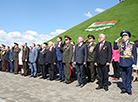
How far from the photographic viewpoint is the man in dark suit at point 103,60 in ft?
19.7

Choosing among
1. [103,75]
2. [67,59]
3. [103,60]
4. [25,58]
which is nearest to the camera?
[103,60]

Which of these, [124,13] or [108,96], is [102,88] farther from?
[124,13]

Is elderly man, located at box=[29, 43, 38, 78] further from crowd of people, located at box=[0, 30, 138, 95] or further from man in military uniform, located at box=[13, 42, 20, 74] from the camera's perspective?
man in military uniform, located at box=[13, 42, 20, 74]

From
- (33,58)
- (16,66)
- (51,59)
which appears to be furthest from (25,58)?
(51,59)

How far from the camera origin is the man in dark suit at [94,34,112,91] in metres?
6.01

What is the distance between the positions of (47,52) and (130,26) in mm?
25617

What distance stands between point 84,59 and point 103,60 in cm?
107

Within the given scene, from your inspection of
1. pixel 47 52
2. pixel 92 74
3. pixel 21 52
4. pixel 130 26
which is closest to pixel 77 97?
pixel 92 74

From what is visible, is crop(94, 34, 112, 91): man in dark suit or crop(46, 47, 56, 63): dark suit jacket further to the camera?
crop(46, 47, 56, 63): dark suit jacket

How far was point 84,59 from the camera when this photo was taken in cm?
686

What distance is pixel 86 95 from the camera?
17.5ft

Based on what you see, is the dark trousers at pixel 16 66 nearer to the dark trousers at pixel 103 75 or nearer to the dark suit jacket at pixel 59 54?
the dark suit jacket at pixel 59 54

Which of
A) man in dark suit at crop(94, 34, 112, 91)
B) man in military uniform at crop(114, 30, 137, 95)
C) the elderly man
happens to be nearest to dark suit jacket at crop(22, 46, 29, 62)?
the elderly man

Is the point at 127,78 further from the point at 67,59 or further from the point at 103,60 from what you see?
the point at 67,59
